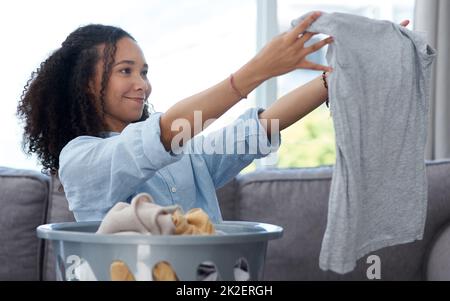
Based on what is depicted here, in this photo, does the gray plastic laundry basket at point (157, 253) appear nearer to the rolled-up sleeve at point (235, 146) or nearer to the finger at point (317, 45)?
the finger at point (317, 45)

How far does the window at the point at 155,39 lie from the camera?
112 inches

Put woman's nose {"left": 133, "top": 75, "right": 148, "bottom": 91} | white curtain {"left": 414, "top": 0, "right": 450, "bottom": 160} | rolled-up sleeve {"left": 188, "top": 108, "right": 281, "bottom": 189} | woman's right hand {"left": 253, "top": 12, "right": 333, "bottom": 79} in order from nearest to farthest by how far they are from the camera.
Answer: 1. woman's right hand {"left": 253, "top": 12, "right": 333, "bottom": 79}
2. rolled-up sleeve {"left": 188, "top": 108, "right": 281, "bottom": 189}
3. woman's nose {"left": 133, "top": 75, "right": 148, "bottom": 91}
4. white curtain {"left": 414, "top": 0, "right": 450, "bottom": 160}

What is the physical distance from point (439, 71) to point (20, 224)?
1.64m

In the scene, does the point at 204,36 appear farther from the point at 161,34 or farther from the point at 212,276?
the point at 212,276

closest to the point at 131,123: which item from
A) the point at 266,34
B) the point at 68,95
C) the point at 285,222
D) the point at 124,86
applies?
the point at 124,86

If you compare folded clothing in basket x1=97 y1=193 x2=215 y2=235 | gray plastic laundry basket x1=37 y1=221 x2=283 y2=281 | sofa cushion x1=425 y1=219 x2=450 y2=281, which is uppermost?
folded clothing in basket x1=97 y1=193 x2=215 y2=235

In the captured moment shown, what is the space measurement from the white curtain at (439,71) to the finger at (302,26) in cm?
183

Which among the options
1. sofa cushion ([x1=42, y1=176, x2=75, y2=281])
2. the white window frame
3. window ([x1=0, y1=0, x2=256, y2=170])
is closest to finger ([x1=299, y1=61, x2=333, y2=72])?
sofa cushion ([x1=42, y1=176, x2=75, y2=281])

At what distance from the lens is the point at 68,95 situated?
6.00ft

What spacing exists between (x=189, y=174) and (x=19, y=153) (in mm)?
1476

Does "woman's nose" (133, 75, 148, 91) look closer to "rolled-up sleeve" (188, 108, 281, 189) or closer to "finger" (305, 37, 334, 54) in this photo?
"rolled-up sleeve" (188, 108, 281, 189)

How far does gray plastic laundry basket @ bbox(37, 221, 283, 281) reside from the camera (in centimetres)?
102

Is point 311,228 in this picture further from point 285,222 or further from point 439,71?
point 439,71
